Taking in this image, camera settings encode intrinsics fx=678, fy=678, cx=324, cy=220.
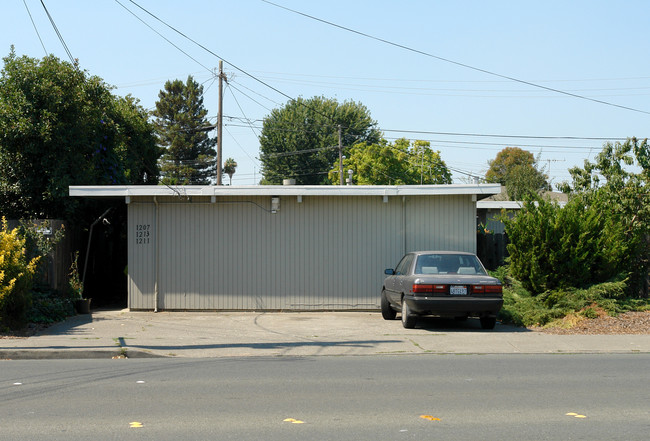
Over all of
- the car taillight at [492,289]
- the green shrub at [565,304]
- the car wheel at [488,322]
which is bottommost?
the car wheel at [488,322]

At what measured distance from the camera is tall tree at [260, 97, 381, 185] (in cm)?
6088

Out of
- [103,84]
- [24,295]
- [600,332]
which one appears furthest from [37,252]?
[600,332]

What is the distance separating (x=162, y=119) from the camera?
6450 cm

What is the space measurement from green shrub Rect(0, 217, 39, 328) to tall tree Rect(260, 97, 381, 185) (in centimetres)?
4753

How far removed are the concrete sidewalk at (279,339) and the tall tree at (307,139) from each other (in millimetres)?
46121

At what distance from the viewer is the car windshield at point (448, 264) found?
1345cm

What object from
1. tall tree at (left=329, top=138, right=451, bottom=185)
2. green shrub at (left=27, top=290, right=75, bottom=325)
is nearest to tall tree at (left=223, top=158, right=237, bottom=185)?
tall tree at (left=329, top=138, right=451, bottom=185)

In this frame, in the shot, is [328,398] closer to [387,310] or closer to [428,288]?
[428,288]

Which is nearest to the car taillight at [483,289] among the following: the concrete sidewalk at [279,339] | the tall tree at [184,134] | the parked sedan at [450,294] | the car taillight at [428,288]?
the parked sedan at [450,294]

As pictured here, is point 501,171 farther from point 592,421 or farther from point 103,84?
point 592,421

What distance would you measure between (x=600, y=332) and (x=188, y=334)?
25.8 ft

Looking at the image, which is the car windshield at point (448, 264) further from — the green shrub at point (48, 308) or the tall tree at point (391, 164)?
the tall tree at point (391, 164)

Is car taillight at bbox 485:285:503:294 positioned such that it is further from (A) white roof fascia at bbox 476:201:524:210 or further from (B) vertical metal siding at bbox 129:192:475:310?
(A) white roof fascia at bbox 476:201:524:210

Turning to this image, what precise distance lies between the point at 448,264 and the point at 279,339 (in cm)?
379
